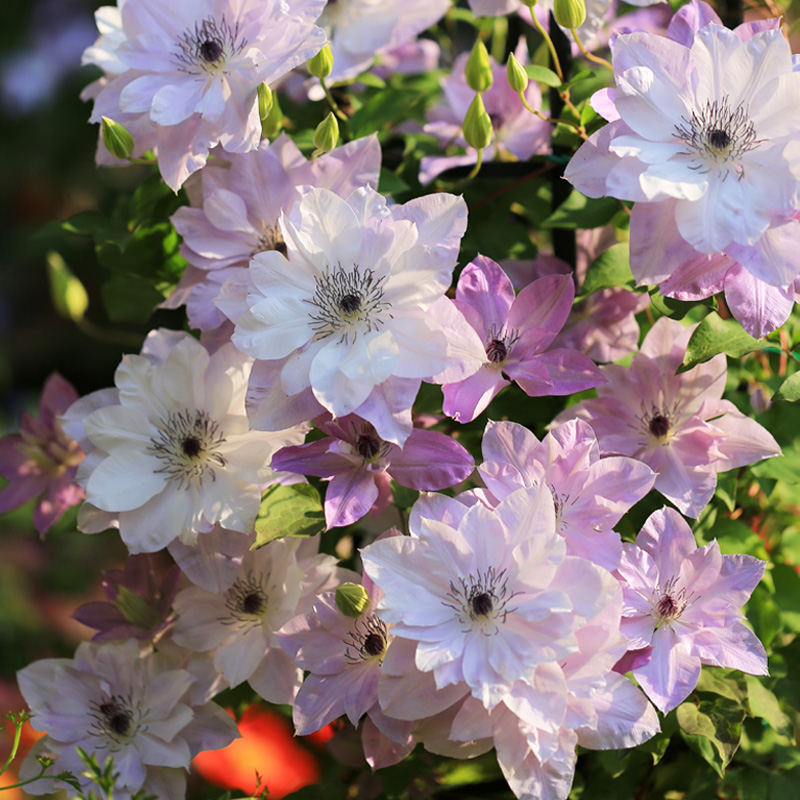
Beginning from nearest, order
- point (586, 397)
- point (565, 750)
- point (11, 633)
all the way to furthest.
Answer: point (565, 750) → point (586, 397) → point (11, 633)

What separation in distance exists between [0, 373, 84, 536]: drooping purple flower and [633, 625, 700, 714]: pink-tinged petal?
354 mm

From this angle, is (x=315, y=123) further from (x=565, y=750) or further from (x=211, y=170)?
(x=565, y=750)

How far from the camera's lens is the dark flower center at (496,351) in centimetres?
39

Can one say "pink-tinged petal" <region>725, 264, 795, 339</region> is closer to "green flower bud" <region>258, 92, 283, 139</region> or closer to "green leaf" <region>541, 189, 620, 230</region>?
"green leaf" <region>541, 189, 620, 230</region>

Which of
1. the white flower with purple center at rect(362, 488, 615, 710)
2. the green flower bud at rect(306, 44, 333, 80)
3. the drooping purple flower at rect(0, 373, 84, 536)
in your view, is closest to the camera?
the white flower with purple center at rect(362, 488, 615, 710)

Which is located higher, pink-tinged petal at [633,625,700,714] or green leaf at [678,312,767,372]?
green leaf at [678,312,767,372]

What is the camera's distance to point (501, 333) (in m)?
0.40

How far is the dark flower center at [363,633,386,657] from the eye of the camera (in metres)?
0.39

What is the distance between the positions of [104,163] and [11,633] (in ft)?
3.55

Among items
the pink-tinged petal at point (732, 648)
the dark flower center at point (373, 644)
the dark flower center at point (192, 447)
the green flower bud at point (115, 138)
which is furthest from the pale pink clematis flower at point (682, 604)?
the green flower bud at point (115, 138)

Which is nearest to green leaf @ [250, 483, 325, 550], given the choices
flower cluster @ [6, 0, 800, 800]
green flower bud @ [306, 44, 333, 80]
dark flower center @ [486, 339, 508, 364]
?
flower cluster @ [6, 0, 800, 800]

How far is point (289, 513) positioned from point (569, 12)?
0.28 meters

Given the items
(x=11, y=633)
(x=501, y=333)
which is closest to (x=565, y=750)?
(x=501, y=333)

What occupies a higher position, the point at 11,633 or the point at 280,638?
the point at 280,638
